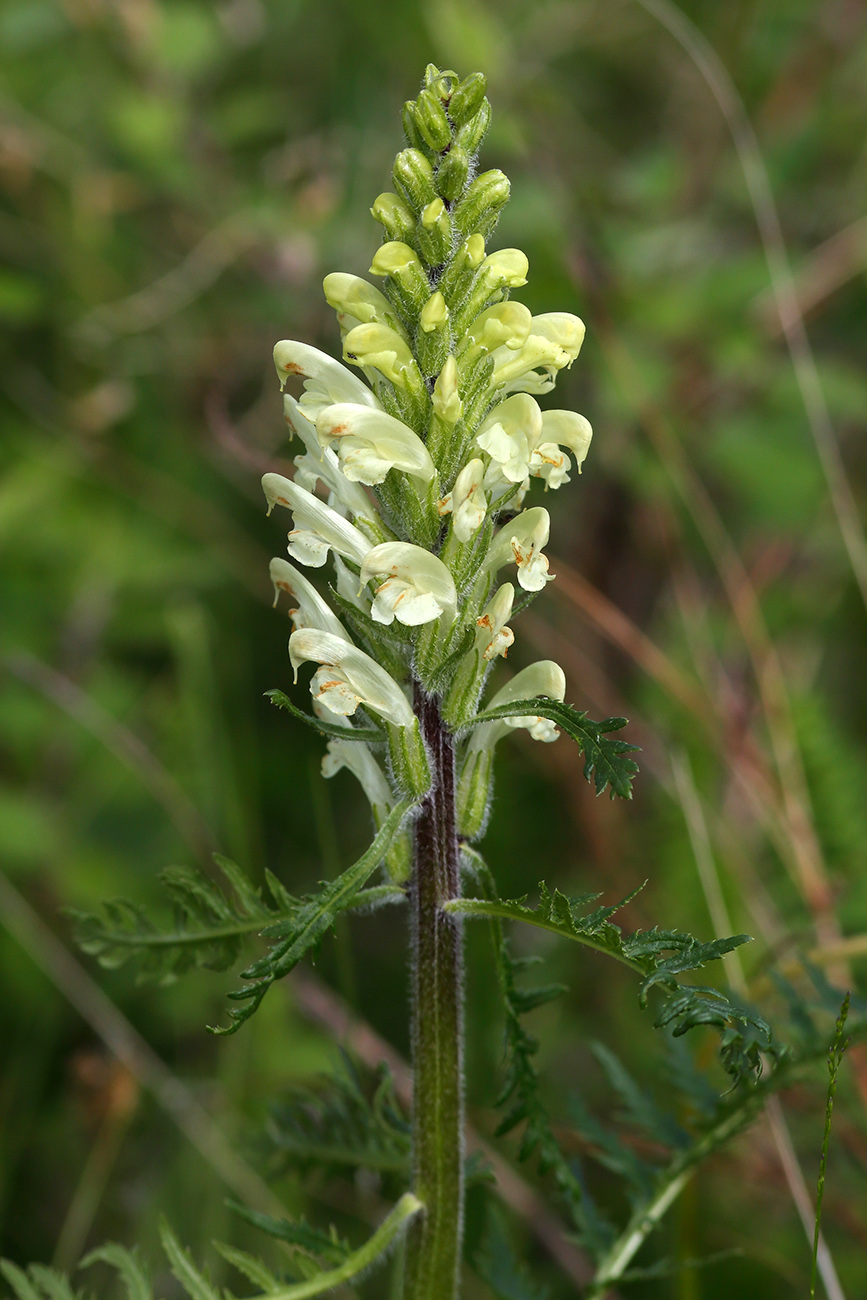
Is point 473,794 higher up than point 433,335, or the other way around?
point 433,335

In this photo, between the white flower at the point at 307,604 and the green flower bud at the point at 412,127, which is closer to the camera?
the green flower bud at the point at 412,127

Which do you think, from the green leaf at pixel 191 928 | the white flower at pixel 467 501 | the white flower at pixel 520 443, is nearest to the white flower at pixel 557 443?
the white flower at pixel 520 443

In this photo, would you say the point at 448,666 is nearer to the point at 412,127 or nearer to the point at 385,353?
the point at 385,353

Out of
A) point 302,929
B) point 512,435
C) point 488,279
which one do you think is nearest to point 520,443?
point 512,435

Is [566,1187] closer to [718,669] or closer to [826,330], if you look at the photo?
[718,669]

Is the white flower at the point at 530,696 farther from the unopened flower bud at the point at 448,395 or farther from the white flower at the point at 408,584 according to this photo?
the unopened flower bud at the point at 448,395

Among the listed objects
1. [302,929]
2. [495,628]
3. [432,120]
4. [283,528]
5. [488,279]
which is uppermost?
[283,528]
